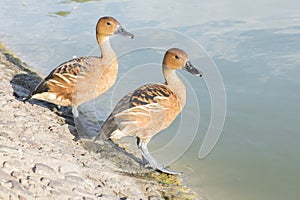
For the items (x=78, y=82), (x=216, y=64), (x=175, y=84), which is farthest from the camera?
(x=216, y=64)

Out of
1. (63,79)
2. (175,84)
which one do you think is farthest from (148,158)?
(63,79)

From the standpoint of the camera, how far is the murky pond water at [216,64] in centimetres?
636

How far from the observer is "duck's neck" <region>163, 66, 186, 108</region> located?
20.7ft

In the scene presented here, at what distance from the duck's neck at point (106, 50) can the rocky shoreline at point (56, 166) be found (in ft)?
3.92

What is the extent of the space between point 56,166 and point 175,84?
7.42 feet

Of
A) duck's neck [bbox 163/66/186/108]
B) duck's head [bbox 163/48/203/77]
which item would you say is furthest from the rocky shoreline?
duck's head [bbox 163/48/203/77]

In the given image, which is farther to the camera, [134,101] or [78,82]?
[78,82]

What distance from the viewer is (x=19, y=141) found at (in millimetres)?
5383

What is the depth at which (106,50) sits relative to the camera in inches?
283

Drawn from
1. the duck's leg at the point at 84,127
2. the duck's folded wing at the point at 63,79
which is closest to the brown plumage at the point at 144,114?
the duck's leg at the point at 84,127

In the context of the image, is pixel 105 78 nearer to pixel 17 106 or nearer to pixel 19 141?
pixel 17 106

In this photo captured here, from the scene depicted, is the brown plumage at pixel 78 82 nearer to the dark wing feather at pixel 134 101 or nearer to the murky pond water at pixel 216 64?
the dark wing feather at pixel 134 101

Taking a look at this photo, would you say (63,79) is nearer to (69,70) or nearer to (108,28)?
(69,70)

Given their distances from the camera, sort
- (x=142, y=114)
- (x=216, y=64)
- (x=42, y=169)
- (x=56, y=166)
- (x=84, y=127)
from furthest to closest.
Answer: (x=216, y=64)
(x=84, y=127)
(x=142, y=114)
(x=56, y=166)
(x=42, y=169)
